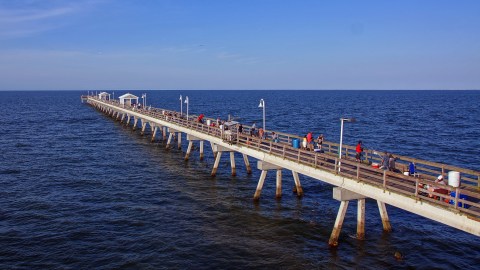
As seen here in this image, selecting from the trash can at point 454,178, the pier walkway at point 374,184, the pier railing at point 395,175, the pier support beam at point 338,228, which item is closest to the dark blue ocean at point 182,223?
the pier support beam at point 338,228

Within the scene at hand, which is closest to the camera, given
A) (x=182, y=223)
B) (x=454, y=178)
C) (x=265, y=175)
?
(x=454, y=178)

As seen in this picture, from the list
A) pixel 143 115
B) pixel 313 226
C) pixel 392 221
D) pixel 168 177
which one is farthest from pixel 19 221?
pixel 143 115

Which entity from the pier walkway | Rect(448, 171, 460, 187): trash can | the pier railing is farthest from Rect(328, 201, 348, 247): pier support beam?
Rect(448, 171, 460, 187): trash can

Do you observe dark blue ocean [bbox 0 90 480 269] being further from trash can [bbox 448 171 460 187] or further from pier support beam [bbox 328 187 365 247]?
trash can [bbox 448 171 460 187]

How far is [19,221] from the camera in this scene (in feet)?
65.0

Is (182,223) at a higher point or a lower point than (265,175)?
lower

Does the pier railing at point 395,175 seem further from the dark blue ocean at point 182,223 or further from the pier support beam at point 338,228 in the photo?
the dark blue ocean at point 182,223

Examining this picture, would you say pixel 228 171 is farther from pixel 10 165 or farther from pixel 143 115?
pixel 143 115

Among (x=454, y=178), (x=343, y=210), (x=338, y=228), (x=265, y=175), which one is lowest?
(x=338, y=228)

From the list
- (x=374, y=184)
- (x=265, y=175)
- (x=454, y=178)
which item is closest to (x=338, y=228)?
(x=374, y=184)

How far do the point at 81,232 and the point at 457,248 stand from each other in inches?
655

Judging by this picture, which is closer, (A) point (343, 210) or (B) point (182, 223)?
(A) point (343, 210)

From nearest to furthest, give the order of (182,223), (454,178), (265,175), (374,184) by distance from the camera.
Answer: (454,178)
(374,184)
(182,223)
(265,175)

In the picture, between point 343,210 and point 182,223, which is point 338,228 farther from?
point 182,223
